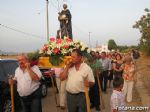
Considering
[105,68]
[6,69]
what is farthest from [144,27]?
[6,69]

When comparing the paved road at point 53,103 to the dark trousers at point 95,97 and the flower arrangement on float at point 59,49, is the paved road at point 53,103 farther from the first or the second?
the flower arrangement on float at point 59,49

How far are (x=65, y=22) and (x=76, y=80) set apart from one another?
8.47m

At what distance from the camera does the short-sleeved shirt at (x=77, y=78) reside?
23.6 feet

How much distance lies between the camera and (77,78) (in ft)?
23.6

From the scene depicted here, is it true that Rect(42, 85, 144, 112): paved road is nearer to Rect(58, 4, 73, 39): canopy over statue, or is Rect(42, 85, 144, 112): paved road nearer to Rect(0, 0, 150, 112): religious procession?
Rect(0, 0, 150, 112): religious procession

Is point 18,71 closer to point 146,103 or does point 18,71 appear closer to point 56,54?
point 56,54

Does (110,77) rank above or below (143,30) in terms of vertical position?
below

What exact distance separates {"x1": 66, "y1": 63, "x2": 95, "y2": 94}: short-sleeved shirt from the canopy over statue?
7988 millimetres

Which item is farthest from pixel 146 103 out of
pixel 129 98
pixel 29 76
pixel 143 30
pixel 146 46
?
pixel 146 46

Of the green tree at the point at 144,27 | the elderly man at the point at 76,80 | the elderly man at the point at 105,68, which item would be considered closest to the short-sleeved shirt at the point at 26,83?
the elderly man at the point at 76,80

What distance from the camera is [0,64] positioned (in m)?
10.2

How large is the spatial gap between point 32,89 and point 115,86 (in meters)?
1.86

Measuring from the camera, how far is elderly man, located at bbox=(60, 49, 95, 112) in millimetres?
7195

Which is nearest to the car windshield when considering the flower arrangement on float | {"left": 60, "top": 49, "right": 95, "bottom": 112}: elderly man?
the flower arrangement on float
